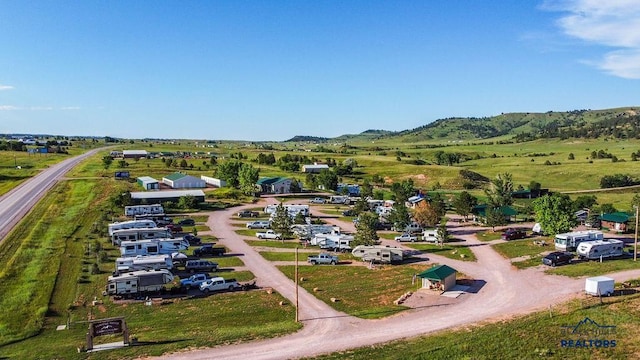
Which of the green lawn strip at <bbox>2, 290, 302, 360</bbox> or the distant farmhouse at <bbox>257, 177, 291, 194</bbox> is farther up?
the distant farmhouse at <bbox>257, 177, 291, 194</bbox>

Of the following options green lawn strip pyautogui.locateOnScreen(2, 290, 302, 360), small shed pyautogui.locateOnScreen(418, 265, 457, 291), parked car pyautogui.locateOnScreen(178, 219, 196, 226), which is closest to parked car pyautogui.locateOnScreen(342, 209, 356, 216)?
parked car pyautogui.locateOnScreen(178, 219, 196, 226)

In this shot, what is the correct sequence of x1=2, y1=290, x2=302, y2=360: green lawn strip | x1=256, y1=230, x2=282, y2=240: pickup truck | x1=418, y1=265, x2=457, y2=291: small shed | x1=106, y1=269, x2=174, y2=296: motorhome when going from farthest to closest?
x1=256, y1=230, x2=282, y2=240: pickup truck → x1=418, y1=265, x2=457, y2=291: small shed → x1=106, y1=269, x2=174, y2=296: motorhome → x1=2, y1=290, x2=302, y2=360: green lawn strip

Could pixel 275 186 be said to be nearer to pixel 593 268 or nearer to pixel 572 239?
pixel 572 239

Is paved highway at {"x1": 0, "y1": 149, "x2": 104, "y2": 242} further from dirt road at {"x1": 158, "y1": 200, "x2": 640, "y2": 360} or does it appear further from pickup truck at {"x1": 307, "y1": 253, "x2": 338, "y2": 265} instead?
dirt road at {"x1": 158, "y1": 200, "x2": 640, "y2": 360}

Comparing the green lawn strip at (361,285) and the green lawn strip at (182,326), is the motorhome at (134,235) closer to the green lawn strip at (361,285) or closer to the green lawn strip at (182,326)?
the green lawn strip at (361,285)

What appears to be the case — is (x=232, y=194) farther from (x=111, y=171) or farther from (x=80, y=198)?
(x=111, y=171)

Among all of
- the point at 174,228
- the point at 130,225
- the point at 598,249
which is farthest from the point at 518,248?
the point at 130,225

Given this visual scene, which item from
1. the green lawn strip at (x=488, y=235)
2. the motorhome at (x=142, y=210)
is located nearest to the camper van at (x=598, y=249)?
the green lawn strip at (x=488, y=235)
